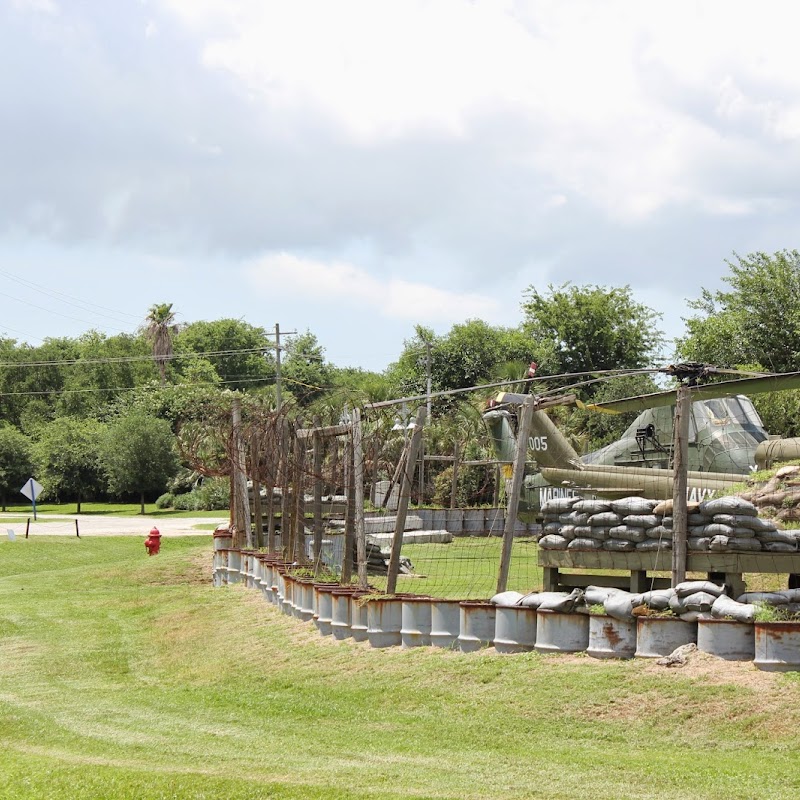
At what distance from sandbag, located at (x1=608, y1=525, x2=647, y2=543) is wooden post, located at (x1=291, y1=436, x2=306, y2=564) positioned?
5641mm

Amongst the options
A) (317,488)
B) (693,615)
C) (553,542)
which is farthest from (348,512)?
(693,615)

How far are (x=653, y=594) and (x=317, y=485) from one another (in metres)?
7.63

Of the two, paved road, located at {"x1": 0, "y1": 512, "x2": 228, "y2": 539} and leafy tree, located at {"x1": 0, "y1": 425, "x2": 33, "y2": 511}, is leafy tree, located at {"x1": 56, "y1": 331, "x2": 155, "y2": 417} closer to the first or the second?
leafy tree, located at {"x1": 0, "y1": 425, "x2": 33, "y2": 511}

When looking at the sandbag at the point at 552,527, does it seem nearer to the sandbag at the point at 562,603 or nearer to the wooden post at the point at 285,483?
the sandbag at the point at 562,603

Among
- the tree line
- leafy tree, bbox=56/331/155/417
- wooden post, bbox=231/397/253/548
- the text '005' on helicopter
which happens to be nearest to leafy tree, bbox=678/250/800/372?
the tree line

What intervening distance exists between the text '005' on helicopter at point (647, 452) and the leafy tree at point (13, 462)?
1728 inches

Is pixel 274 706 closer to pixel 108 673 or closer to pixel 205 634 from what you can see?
pixel 108 673

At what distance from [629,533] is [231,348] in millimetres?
107209

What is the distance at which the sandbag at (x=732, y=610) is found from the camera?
11453 mm

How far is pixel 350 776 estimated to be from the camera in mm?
9078

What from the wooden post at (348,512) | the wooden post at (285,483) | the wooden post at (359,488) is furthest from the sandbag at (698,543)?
the wooden post at (285,483)

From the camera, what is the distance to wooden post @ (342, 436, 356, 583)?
56.3 ft

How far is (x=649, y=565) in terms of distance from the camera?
15.0 meters

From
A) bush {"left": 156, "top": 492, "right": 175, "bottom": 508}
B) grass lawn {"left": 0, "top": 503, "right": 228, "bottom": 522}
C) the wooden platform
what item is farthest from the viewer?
bush {"left": 156, "top": 492, "right": 175, "bottom": 508}
